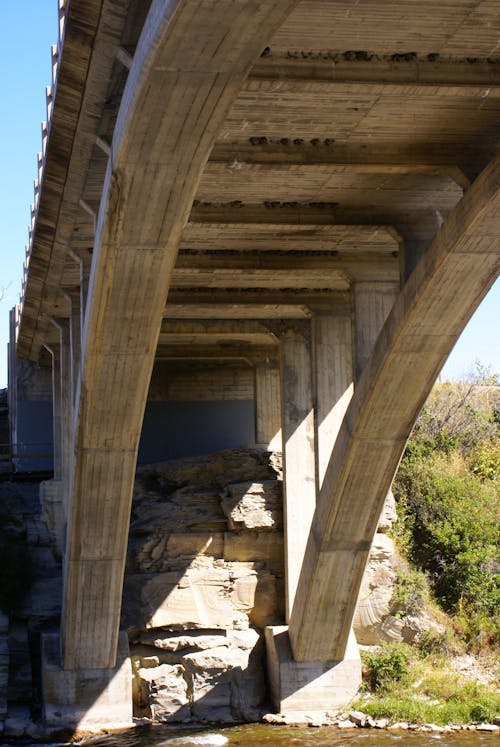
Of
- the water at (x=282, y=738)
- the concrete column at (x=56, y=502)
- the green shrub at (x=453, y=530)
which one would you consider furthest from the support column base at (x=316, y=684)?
the concrete column at (x=56, y=502)

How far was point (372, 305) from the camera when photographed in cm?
1725

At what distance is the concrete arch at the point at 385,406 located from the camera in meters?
12.5

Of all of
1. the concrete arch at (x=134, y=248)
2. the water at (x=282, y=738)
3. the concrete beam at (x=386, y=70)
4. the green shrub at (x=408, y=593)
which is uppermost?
the concrete beam at (x=386, y=70)

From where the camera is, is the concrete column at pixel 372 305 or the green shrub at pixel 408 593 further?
the green shrub at pixel 408 593

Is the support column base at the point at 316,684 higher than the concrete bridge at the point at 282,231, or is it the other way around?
the concrete bridge at the point at 282,231

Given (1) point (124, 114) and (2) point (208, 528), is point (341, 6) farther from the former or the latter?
(2) point (208, 528)

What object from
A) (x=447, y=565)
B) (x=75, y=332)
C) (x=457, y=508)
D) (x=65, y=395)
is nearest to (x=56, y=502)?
(x=65, y=395)

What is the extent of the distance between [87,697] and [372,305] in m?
7.63

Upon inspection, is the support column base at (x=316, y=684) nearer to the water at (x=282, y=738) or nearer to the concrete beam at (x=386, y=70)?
the water at (x=282, y=738)

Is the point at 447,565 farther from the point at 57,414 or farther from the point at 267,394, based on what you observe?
the point at 57,414

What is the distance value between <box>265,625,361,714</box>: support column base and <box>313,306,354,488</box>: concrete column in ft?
10.7

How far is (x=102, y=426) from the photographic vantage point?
14.3 m

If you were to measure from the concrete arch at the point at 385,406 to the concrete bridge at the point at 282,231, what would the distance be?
3 centimetres

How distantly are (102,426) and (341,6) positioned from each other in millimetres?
6498
